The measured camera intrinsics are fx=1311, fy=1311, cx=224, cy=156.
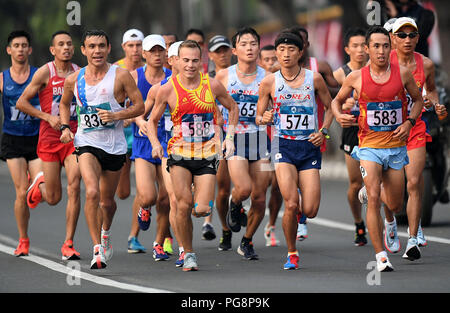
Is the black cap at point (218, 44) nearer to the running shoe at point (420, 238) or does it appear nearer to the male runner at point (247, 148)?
the male runner at point (247, 148)

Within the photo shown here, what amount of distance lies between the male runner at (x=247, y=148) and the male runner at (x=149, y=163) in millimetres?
711

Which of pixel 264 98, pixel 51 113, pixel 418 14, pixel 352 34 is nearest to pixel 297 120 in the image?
pixel 264 98

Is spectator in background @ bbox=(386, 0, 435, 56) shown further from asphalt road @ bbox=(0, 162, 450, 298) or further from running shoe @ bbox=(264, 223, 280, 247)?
running shoe @ bbox=(264, 223, 280, 247)

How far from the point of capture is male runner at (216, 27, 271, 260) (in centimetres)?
1355

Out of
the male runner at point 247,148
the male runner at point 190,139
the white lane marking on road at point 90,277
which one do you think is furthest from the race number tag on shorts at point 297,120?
the white lane marking on road at point 90,277

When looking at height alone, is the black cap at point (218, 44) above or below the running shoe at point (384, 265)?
above

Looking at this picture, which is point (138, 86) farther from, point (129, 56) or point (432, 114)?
point (432, 114)

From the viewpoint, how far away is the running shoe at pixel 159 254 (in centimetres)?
1335

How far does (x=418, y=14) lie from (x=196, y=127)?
14.0 ft

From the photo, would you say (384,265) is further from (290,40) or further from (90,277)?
(90,277)

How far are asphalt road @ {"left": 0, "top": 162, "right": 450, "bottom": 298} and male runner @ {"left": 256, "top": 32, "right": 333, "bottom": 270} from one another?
2.35 feet

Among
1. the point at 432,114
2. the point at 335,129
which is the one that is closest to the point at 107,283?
the point at 432,114

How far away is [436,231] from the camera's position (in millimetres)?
15508
